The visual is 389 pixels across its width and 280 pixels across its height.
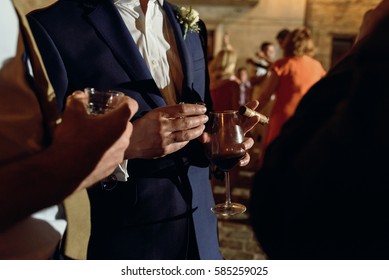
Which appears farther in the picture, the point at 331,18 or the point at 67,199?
the point at 331,18

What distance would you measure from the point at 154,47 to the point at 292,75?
10.6 feet

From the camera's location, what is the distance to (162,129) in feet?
4.95

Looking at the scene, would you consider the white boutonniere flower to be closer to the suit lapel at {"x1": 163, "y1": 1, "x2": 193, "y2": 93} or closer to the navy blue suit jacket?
the suit lapel at {"x1": 163, "y1": 1, "x2": 193, "y2": 93}

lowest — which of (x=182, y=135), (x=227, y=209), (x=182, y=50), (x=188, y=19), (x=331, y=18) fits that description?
(x=331, y=18)

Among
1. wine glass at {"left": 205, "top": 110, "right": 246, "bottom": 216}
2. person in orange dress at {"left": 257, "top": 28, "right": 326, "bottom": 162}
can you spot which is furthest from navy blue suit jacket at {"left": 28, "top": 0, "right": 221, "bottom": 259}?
person in orange dress at {"left": 257, "top": 28, "right": 326, "bottom": 162}

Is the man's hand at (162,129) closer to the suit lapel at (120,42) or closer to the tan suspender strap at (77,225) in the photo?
the suit lapel at (120,42)

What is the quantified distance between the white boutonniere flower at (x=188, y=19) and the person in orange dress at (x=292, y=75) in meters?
2.85

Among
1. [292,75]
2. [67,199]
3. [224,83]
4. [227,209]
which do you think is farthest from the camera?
[224,83]

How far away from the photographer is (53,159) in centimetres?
89

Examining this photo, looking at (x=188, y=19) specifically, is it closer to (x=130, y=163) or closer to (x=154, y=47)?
(x=154, y=47)

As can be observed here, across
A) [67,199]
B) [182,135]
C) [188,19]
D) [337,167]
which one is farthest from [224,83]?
[337,167]

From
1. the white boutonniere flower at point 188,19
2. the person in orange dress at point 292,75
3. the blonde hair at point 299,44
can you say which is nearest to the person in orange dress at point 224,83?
the person in orange dress at point 292,75

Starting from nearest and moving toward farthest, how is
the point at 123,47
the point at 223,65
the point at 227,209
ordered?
the point at 123,47 < the point at 227,209 < the point at 223,65

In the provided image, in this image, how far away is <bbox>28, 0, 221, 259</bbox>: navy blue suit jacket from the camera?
61.4 inches
